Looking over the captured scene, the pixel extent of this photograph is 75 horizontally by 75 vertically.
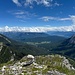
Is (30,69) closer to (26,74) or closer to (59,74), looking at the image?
(26,74)

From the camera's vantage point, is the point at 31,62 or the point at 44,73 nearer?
the point at 44,73

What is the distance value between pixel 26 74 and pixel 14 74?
34.4 feet

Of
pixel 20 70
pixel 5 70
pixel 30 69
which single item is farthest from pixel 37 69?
pixel 5 70

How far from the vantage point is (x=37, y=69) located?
17775 cm

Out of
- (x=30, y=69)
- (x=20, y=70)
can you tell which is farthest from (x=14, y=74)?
(x=30, y=69)

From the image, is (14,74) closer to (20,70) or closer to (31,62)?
(20,70)

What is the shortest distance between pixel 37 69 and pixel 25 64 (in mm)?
21657

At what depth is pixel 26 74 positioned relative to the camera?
162 metres

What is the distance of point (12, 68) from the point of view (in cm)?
17175

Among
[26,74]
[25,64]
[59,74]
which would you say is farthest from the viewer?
[25,64]

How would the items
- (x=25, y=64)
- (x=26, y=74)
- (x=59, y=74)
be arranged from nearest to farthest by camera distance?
(x=26, y=74) < (x=59, y=74) < (x=25, y=64)

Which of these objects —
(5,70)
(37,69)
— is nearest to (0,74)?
(5,70)

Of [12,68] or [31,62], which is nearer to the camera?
[12,68]

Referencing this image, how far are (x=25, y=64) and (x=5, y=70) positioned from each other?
93.0ft
